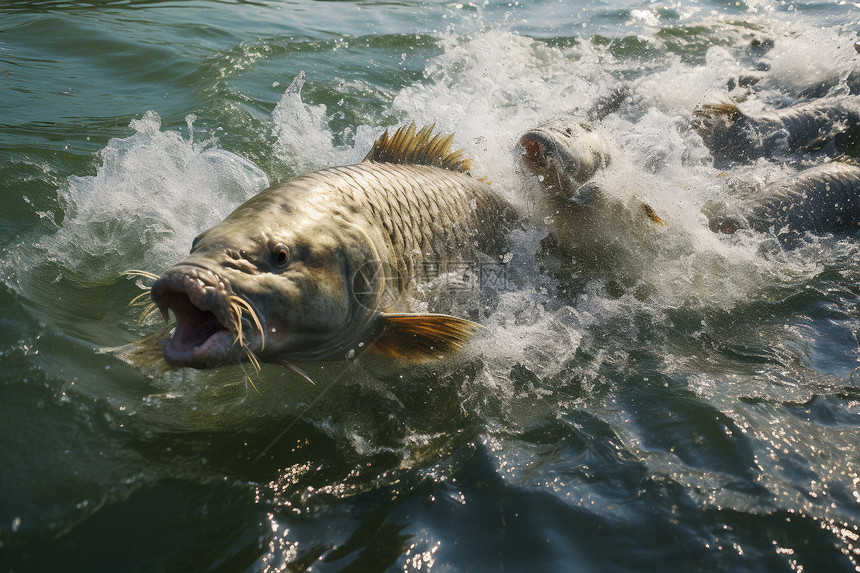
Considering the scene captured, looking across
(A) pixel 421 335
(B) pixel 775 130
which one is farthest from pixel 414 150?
(B) pixel 775 130

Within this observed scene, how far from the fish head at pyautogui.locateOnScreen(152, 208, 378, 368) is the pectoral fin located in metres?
0.14

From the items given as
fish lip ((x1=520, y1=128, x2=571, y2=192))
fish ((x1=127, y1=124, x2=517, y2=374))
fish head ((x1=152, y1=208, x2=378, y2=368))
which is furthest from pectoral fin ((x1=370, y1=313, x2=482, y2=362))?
fish lip ((x1=520, y1=128, x2=571, y2=192))

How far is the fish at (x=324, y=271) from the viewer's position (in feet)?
8.84

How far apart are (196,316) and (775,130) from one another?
7.60 m

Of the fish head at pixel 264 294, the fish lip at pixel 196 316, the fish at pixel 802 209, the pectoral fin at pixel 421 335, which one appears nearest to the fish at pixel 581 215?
the fish at pixel 802 209

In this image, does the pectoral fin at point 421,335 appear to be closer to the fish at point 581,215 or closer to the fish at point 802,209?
the fish at point 581,215

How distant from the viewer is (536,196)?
202 inches

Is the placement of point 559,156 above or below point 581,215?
above

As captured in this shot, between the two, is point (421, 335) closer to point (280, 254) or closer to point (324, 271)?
point (324, 271)

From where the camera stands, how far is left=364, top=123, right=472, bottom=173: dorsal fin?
14.0 ft

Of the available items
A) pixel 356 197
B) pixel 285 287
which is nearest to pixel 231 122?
pixel 356 197

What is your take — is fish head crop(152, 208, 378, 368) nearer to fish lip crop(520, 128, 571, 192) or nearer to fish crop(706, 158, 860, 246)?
fish lip crop(520, 128, 571, 192)

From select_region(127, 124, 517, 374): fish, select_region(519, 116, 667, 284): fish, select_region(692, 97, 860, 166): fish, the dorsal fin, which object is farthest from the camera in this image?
select_region(692, 97, 860, 166): fish

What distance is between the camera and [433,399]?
359 centimetres
